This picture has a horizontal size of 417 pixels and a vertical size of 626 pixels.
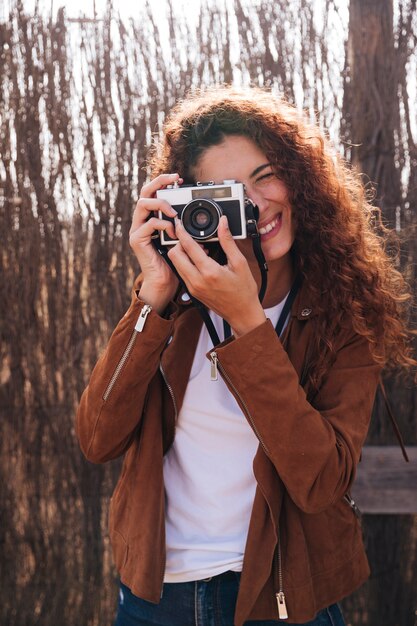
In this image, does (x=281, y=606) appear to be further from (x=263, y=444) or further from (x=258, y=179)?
(x=258, y=179)

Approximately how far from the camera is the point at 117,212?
3.00 metres

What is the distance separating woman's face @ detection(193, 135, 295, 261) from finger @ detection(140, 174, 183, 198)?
3.7 inches

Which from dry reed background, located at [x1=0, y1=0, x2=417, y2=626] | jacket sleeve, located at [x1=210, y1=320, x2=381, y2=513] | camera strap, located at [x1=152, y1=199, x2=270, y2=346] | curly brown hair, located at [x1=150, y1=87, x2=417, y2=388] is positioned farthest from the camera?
dry reed background, located at [x1=0, y1=0, x2=417, y2=626]

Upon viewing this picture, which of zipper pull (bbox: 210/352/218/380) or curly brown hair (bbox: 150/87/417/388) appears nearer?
zipper pull (bbox: 210/352/218/380)

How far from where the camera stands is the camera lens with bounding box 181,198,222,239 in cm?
163

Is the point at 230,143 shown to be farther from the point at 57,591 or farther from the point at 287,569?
the point at 57,591

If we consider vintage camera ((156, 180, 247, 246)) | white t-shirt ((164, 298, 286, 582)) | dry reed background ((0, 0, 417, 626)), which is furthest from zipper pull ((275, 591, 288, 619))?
dry reed background ((0, 0, 417, 626))

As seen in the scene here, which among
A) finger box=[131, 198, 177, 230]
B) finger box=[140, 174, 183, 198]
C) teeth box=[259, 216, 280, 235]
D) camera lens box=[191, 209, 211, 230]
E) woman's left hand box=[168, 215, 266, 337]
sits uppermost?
finger box=[140, 174, 183, 198]

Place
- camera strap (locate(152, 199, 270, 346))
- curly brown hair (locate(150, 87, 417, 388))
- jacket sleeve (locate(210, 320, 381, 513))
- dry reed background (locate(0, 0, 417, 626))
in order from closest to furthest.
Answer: jacket sleeve (locate(210, 320, 381, 513)) → camera strap (locate(152, 199, 270, 346)) → curly brown hair (locate(150, 87, 417, 388)) → dry reed background (locate(0, 0, 417, 626))

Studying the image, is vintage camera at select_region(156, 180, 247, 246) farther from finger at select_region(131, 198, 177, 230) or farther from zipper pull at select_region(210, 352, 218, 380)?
zipper pull at select_region(210, 352, 218, 380)

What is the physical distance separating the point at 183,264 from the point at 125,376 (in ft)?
0.95

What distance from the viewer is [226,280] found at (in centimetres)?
157

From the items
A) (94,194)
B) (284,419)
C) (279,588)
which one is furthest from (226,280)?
(94,194)

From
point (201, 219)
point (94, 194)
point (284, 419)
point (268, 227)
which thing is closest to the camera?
point (284, 419)
